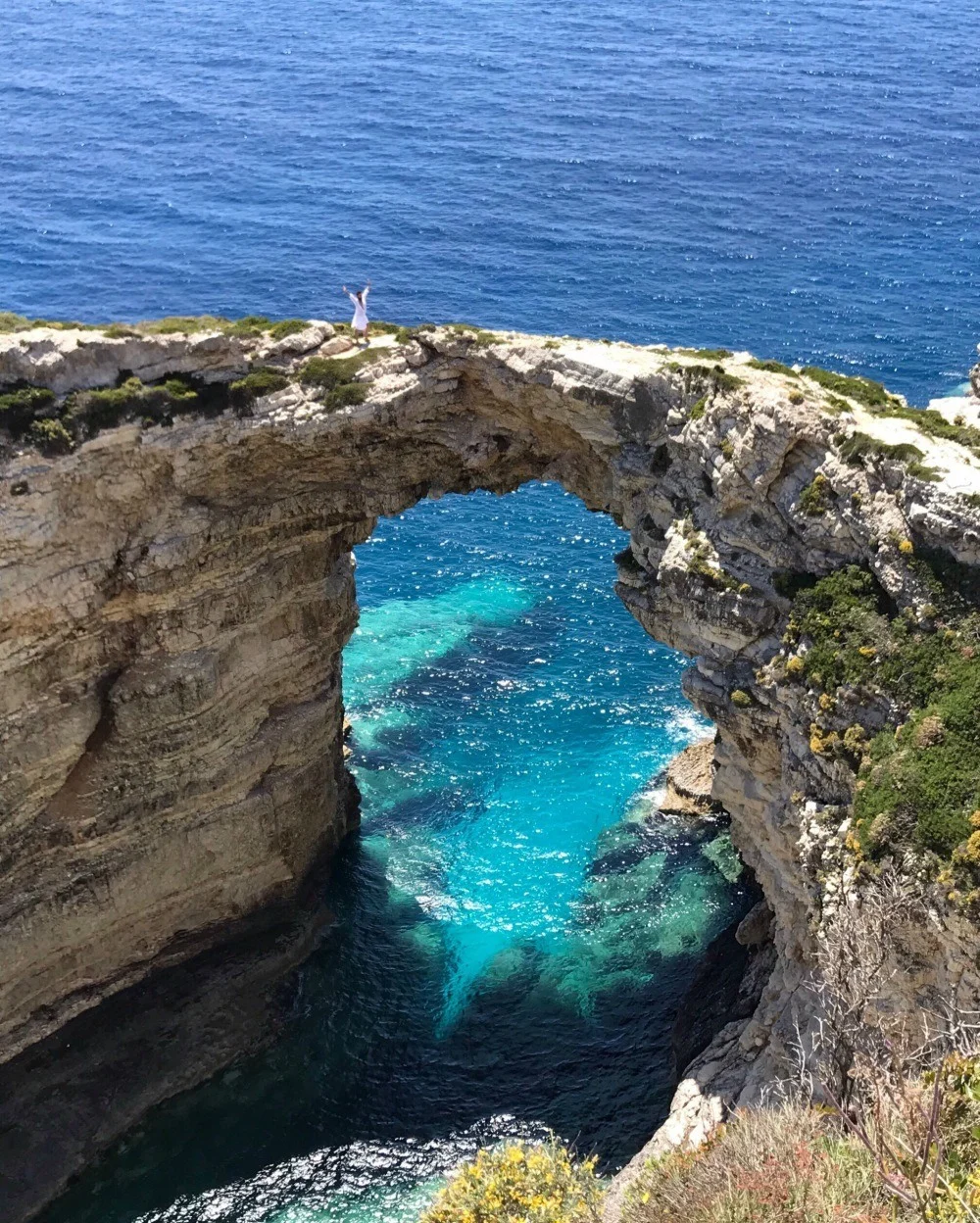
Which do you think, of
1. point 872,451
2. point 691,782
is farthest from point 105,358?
point 691,782

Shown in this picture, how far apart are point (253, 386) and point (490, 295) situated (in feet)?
159

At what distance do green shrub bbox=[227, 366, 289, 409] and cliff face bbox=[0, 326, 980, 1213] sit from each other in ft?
0.96

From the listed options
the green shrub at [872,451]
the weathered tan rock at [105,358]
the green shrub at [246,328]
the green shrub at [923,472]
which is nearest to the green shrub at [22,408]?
the weathered tan rock at [105,358]

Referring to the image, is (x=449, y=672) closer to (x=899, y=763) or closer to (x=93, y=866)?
(x=93, y=866)

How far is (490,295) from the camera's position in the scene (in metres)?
83.8

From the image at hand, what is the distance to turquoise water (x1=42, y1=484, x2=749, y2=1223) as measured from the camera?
41.1m

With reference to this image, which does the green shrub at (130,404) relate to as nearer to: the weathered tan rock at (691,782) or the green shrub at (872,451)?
the green shrub at (872,451)

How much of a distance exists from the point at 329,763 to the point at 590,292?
4700cm

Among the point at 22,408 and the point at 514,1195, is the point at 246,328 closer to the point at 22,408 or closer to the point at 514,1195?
the point at 22,408

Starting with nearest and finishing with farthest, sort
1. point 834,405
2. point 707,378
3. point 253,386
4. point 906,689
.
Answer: point 906,689 → point 834,405 → point 707,378 → point 253,386

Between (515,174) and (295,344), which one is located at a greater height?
(295,344)

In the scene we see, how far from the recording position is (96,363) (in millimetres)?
36844

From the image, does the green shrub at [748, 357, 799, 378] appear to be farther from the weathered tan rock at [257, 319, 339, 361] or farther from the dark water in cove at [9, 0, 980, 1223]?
the dark water in cove at [9, 0, 980, 1223]

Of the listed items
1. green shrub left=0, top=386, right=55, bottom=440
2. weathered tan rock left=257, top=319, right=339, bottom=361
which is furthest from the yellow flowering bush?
weathered tan rock left=257, top=319, right=339, bottom=361
